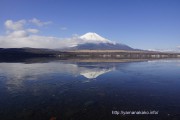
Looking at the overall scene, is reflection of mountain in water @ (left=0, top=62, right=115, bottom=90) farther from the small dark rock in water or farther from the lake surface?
the small dark rock in water

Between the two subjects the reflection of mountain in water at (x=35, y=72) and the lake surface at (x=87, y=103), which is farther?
the reflection of mountain in water at (x=35, y=72)

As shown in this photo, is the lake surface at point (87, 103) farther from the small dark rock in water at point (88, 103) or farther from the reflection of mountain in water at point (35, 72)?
the reflection of mountain in water at point (35, 72)

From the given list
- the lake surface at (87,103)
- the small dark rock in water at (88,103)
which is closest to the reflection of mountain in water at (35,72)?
the lake surface at (87,103)

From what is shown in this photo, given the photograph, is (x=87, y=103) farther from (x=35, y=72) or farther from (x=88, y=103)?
(x=35, y=72)

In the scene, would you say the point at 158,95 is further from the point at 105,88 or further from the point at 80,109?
the point at 80,109

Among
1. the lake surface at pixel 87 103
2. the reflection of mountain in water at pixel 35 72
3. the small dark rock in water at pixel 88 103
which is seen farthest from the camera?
the reflection of mountain in water at pixel 35 72

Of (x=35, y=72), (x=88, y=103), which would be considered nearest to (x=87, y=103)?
(x=88, y=103)

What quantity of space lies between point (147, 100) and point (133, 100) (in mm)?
1225

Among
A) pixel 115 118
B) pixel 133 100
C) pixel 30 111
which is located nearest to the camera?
pixel 115 118

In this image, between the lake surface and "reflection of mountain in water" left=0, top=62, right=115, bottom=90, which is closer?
the lake surface

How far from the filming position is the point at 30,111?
17406 millimetres

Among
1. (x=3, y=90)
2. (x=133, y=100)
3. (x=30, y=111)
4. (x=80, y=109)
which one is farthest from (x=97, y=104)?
(x=3, y=90)

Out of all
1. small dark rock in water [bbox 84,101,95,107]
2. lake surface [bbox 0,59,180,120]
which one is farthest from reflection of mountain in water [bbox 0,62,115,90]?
small dark rock in water [bbox 84,101,95,107]

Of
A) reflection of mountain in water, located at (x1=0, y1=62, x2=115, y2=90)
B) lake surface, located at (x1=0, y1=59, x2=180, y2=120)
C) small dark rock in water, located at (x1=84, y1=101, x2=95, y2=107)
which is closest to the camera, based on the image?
lake surface, located at (x1=0, y1=59, x2=180, y2=120)
